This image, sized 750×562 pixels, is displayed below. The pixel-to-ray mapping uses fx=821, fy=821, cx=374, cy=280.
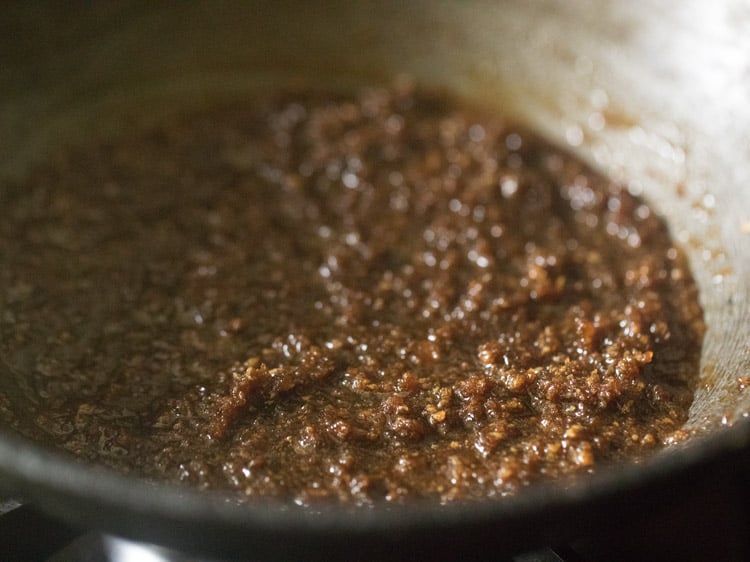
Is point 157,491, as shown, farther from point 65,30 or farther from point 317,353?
point 65,30

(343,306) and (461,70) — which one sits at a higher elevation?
(461,70)

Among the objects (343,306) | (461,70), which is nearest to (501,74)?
(461,70)

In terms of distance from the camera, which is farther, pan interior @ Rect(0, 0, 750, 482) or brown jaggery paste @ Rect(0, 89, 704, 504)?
pan interior @ Rect(0, 0, 750, 482)

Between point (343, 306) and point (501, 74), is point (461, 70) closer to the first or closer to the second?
point (501, 74)

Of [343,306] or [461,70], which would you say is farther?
[461,70]

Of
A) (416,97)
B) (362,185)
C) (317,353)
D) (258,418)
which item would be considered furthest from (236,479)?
(416,97)

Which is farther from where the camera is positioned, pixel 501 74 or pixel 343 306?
pixel 501 74

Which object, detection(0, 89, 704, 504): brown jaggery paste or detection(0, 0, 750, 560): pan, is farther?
detection(0, 0, 750, 560): pan

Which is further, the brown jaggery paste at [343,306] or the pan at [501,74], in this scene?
the pan at [501,74]

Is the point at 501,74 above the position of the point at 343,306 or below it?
above
